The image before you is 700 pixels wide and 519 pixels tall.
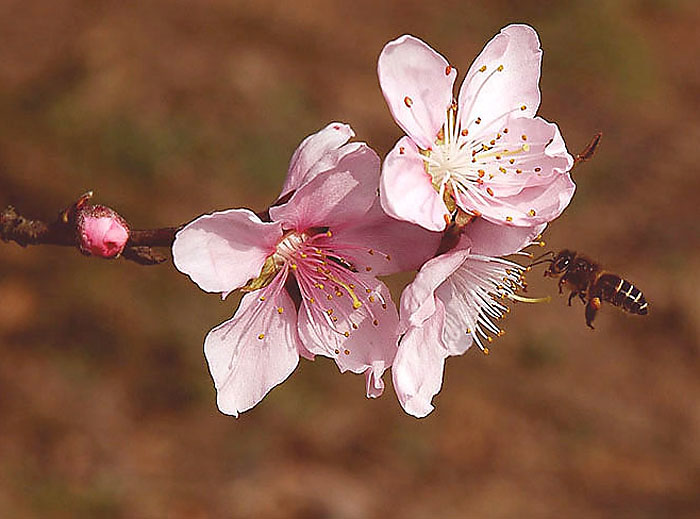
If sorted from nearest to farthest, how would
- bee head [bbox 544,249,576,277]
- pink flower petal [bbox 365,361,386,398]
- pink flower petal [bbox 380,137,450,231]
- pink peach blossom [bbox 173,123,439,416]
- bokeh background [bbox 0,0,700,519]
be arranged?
pink flower petal [bbox 380,137,450,231] → pink peach blossom [bbox 173,123,439,416] → pink flower petal [bbox 365,361,386,398] → bee head [bbox 544,249,576,277] → bokeh background [bbox 0,0,700,519]

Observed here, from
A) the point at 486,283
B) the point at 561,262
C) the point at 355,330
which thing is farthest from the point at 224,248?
the point at 561,262

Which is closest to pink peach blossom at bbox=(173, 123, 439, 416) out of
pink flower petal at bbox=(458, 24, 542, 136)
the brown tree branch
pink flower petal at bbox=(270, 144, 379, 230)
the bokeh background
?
pink flower petal at bbox=(270, 144, 379, 230)

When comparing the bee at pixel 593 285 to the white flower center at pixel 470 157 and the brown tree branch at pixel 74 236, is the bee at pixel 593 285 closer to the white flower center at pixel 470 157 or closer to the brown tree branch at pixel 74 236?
the white flower center at pixel 470 157

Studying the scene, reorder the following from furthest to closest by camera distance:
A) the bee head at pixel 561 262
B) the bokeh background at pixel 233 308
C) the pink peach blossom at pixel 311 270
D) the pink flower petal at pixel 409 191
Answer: the bokeh background at pixel 233 308, the bee head at pixel 561 262, the pink peach blossom at pixel 311 270, the pink flower petal at pixel 409 191

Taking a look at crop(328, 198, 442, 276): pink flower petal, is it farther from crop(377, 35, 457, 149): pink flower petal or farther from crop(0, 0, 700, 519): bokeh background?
crop(0, 0, 700, 519): bokeh background

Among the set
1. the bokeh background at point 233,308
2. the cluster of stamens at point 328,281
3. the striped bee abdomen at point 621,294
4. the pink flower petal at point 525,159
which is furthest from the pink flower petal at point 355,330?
the bokeh background at point 233,308

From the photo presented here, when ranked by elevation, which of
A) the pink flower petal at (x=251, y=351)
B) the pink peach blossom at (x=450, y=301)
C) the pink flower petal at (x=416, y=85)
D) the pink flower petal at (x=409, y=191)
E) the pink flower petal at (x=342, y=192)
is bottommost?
the pink flower petal at (x=251, y=351)

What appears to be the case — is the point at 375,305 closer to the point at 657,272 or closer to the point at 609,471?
the point at 609,471
